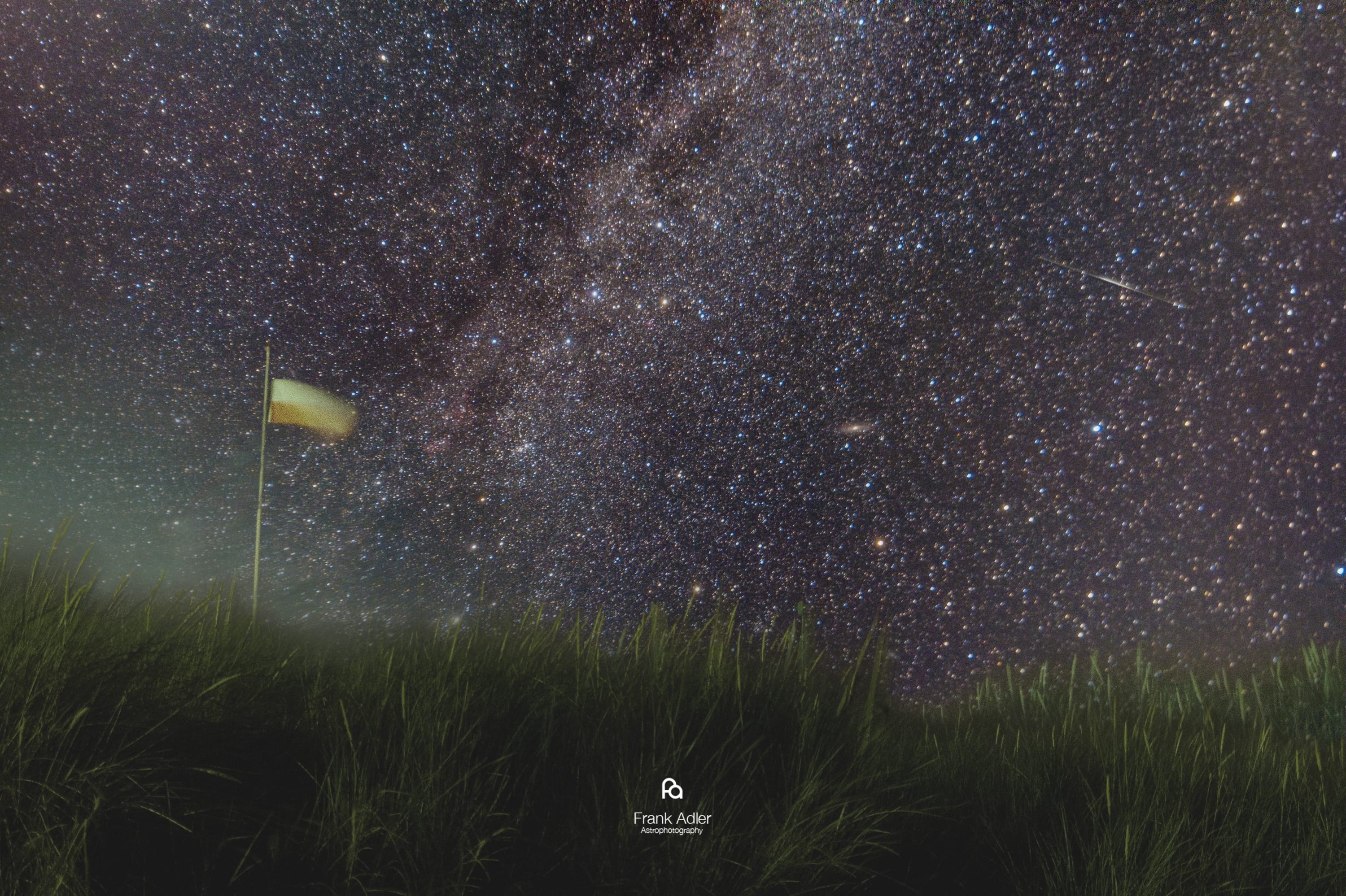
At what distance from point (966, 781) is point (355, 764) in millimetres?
1304

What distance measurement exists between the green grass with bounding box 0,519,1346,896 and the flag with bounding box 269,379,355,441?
0.72 metres

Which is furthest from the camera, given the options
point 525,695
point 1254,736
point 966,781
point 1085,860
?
point 1254,736

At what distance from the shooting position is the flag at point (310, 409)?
2.35 metres

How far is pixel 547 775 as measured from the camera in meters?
1.26

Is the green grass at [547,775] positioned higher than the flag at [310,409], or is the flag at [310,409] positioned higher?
the flag at [310,409]

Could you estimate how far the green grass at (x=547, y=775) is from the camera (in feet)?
3.28

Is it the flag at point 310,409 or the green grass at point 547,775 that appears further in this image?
the flag at point 310,409

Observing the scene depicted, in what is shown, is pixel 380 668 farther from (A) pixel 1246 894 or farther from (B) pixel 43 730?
(A) pixel 1246 894

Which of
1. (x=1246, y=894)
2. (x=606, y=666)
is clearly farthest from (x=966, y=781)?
(x=606, y=666)

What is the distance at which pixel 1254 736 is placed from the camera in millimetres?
2170

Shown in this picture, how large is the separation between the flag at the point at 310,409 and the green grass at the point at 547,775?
717 millimetres

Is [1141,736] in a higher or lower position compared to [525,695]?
lower

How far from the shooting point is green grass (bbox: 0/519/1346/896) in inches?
39.4

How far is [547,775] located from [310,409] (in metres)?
1.67
